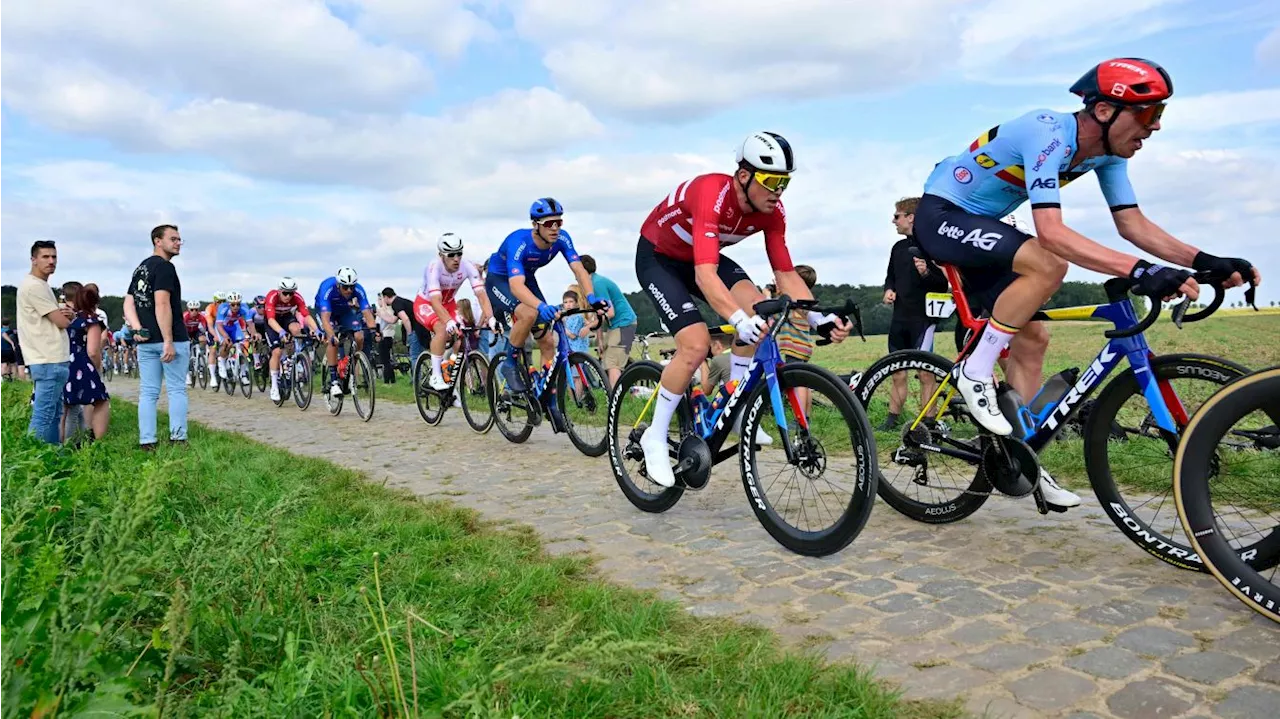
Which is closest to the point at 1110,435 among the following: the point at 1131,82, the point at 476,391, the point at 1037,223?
the point at 1037,223

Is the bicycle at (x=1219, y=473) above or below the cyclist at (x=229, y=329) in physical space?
below

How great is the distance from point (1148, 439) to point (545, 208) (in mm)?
5908

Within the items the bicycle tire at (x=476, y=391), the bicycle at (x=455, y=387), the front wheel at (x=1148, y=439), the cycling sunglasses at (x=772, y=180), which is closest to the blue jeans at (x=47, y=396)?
the bicycle at (x=455, y=387)

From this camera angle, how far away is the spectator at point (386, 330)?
761 inches

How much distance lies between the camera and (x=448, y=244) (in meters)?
11.3

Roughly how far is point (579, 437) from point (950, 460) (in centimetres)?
416

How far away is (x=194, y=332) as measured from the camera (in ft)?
77.7

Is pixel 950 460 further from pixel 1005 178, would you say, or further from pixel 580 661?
pixel 580 661

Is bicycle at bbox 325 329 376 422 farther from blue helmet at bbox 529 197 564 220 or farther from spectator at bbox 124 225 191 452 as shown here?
blue helmet at bbox 529 197 564 220

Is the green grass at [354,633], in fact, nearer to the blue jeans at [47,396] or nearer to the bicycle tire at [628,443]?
the bicycle tire at [628,443]

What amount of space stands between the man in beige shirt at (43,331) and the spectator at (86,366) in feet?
0.67

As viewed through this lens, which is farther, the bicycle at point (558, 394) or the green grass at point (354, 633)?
the bicycle at point (558, 394)

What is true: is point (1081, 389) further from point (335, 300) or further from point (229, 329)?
point (229, 329)

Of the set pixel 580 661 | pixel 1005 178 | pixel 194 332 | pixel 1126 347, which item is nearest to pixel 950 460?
pixel 1126 347
